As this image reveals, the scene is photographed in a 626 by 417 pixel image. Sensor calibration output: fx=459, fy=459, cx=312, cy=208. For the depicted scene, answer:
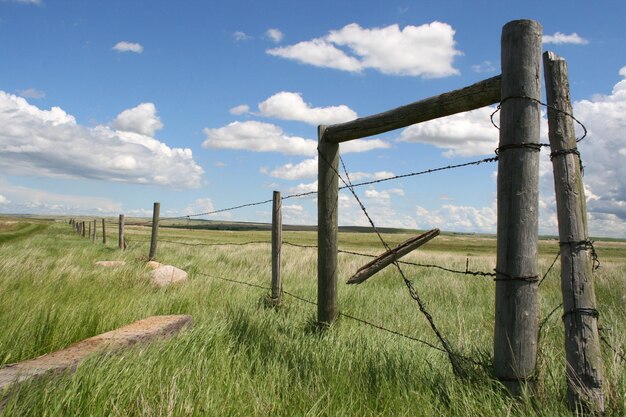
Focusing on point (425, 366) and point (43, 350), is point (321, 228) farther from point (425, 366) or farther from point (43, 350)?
point (43, 350)

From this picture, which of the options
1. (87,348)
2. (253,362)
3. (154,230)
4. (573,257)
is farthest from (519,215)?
(154,230)

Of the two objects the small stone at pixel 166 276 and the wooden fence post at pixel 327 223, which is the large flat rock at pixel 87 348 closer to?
the wooden fence post at pixel 327 223

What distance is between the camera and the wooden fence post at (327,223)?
474cm

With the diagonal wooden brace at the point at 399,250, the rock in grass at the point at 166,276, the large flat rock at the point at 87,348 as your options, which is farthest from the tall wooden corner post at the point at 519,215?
the rock in grass at the point at 166,276

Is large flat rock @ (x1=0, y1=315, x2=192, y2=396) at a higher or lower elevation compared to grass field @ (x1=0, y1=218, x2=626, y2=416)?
higher

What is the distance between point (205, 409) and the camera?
2.30 meters

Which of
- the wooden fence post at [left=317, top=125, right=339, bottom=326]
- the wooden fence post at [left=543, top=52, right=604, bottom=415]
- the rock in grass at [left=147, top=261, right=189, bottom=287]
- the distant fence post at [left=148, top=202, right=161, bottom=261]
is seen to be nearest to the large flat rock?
the wooden fence post at [left=317, top=125, right=339, bottom=326]

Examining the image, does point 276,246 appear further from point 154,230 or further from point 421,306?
point 154,230

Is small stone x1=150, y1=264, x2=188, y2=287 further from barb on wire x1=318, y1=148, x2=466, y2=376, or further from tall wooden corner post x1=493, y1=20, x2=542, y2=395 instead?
tall wooden corner post x1=493, y1=20, x2=542, y2=395

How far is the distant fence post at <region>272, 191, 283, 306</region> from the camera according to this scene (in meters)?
5.96

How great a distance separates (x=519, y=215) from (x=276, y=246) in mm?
3866

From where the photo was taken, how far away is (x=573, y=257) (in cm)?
263

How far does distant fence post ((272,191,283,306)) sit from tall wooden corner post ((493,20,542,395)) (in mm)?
3477

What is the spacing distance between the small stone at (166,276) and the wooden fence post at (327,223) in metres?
3.22
